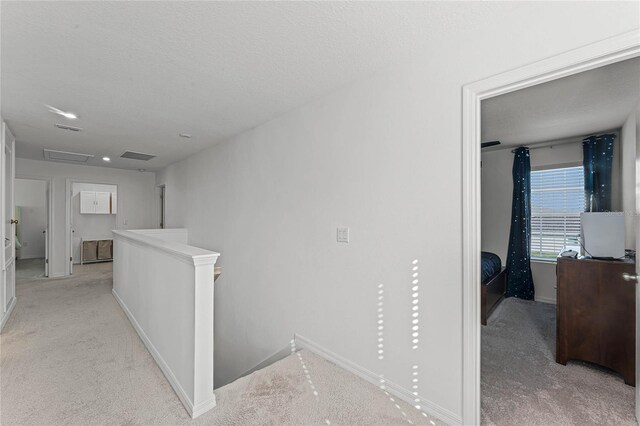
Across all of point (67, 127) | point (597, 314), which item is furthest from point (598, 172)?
point (67, 127)

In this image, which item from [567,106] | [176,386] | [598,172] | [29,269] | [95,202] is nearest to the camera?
[176,386]

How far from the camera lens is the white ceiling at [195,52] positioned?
145cm

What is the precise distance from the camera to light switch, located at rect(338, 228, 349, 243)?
222 centimetres

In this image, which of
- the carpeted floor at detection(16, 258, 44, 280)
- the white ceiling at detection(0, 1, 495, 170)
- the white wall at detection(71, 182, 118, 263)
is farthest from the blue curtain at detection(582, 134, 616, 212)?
the white wall at detection(71, 182, 118, 263)

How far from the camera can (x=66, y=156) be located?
4918 millimetres

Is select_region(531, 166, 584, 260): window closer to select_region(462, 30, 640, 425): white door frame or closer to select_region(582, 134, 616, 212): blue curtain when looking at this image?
select_region(582, 134, 616, 212): blue curtain

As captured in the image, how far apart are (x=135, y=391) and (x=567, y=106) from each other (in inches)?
175

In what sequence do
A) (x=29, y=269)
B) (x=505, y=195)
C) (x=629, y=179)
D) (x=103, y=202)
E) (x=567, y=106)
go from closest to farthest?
1. (x=567, y=106)
2. (x=629, y=179)
3. (x=505, y=195)
4. (x=29, y=269)
5. (x=103, y=202)

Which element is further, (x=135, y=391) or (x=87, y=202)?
(x=87, y=202)

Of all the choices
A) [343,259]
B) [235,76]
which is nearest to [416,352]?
[343,259]

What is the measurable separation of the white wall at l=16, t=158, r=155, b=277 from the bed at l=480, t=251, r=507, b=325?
22.7 feet

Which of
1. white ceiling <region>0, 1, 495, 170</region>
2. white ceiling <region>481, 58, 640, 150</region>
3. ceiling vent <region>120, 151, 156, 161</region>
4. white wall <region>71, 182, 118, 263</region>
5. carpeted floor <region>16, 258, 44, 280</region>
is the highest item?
white ceiling <region>481, 58, 640, 150</region>

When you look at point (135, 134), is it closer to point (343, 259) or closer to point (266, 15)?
point (266, 15)

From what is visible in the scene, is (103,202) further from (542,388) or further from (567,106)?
(567,106)
